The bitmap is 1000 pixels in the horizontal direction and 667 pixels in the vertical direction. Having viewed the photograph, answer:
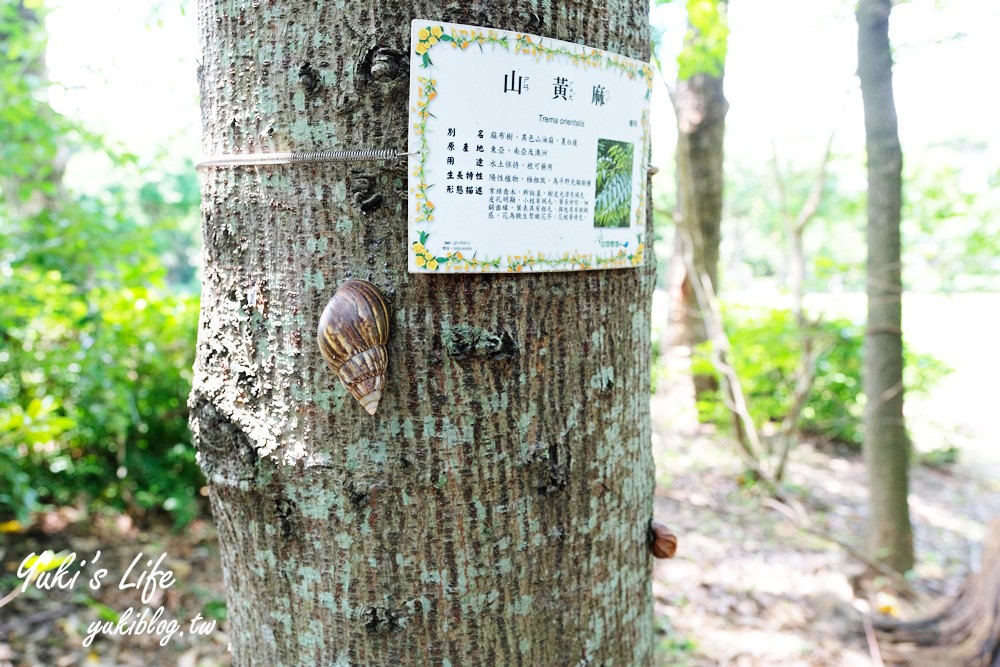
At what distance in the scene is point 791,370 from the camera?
579cm

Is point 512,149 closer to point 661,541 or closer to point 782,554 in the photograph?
point 661,541

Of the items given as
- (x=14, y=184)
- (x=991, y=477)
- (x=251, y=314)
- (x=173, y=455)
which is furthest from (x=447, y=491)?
(x=991, y=477)

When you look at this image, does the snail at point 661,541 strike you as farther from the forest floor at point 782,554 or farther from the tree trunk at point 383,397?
the forest floor at point 782,554

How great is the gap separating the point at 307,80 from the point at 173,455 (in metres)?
3.17

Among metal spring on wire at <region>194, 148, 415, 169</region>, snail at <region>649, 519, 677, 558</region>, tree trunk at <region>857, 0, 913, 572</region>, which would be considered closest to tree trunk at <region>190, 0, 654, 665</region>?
metal spring on wire at <region>194, 148, 415, 169</region>

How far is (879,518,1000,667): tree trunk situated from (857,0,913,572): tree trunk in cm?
72

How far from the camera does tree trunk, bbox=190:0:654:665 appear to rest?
0.91 metres

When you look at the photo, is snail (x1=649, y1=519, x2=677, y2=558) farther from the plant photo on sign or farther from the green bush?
the green bush

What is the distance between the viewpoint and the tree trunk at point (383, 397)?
3.00ft

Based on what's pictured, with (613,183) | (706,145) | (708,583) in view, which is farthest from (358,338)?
(706,145)

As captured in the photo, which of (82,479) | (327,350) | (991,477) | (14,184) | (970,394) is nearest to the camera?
(327,350)

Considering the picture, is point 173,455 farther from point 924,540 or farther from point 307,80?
point 924,540

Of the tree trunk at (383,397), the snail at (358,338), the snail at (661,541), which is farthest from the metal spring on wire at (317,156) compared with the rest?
the snail at (661,541)

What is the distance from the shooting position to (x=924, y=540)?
4543 millimetres
